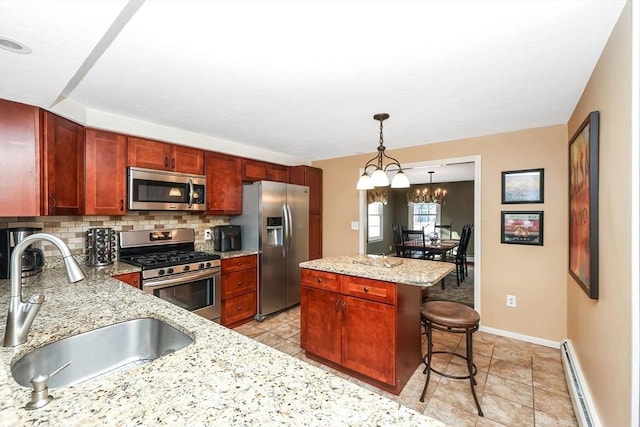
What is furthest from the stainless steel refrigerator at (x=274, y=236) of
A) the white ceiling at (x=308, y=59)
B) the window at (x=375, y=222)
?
the window at (x=375, y=222)

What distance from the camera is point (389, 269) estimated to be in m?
2.30

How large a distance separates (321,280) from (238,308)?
1445mm

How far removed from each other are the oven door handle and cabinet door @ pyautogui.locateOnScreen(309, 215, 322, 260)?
1.66 meters

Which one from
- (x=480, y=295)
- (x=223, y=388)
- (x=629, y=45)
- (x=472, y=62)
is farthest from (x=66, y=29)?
(x=480, y=295)

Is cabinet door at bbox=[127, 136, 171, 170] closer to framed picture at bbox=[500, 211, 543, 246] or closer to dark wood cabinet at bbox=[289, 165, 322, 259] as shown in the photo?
dark wood cabinet at bbox=[289, 165, 322, 259]

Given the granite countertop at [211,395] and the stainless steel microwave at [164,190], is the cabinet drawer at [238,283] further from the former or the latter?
the granite countertop at [211,395]

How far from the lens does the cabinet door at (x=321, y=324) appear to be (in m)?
2.40

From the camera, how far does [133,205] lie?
279cm

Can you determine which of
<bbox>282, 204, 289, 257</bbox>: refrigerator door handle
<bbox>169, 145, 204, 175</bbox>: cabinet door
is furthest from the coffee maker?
<bbox>282, 204, 289, 257</bbox>: refrigerator door handle

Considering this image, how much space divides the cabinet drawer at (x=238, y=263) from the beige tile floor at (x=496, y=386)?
2.57ft

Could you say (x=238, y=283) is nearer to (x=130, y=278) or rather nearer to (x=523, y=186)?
(x=130, y=278)

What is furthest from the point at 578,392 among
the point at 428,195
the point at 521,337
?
the point at 428,195

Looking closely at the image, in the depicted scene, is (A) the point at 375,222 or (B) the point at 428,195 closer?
(B) the point at 428,195

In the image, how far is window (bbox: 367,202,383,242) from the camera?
7.57 m
